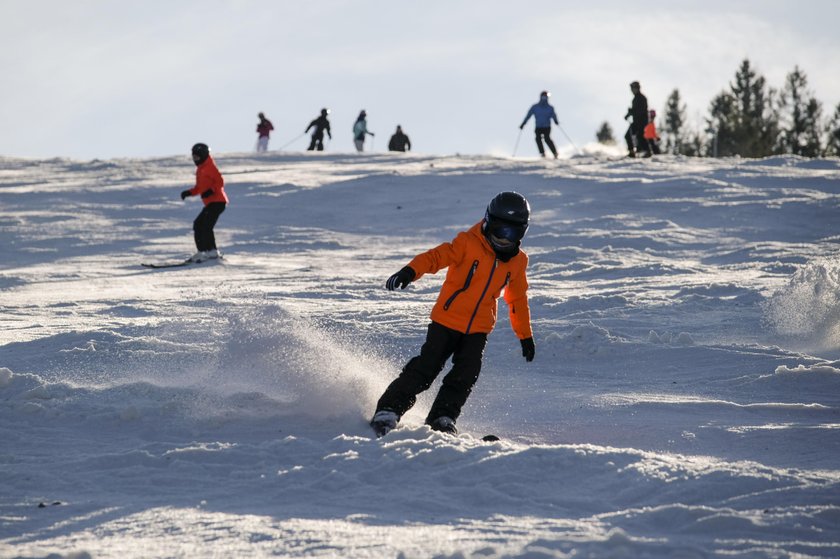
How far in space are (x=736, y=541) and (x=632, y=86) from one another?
68.3 feet

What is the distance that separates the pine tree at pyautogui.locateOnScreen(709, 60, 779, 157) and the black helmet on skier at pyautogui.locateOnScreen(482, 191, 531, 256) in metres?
55.3

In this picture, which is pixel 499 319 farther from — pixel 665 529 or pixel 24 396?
pixel 665 529

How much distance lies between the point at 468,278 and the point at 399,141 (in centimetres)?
2944

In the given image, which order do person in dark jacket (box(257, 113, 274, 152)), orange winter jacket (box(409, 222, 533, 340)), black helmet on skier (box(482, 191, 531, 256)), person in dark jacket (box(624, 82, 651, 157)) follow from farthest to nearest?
person in dark jacket (box(257, 113, 274, 152)), person in dark jacket (box(624, 82, 651, 157)), orange winter jacket (box(409, 222, 533, 340)), black helmet on skier (box(482, 191, 531, 256))

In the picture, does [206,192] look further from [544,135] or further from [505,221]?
[544,135]

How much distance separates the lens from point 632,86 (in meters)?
23.8

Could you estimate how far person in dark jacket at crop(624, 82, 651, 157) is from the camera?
23.7 metres

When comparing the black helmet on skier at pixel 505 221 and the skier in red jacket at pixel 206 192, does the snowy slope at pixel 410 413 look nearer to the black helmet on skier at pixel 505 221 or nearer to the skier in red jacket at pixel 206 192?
the skier in red jacket at pixel 206 192

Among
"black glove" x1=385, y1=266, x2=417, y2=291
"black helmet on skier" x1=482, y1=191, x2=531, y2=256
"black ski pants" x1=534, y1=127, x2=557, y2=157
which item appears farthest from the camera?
"black ski pants" x1=534, y1=127, x2=557, y2=157

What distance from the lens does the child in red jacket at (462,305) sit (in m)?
5.94

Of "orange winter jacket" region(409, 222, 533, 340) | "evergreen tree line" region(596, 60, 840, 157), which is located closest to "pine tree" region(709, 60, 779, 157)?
"evergreen tree line" region(596, 60, 840, 157)

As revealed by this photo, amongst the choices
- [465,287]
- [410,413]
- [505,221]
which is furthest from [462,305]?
[410,413]

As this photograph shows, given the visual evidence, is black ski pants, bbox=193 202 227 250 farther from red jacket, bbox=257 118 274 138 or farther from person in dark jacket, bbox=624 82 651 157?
red jacket, bbox=257 118 274 138

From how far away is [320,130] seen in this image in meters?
34.7
